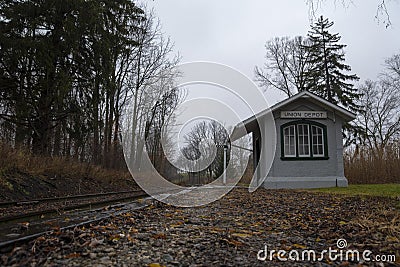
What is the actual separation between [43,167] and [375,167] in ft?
53.0

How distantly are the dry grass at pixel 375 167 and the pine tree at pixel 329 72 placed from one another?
13.3 meters

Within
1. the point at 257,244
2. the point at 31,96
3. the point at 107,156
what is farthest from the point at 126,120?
the point at 257,244

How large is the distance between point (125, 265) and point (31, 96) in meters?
14.0

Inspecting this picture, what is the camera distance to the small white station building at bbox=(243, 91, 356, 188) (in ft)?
48.3

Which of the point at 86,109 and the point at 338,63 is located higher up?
the point at 338,63

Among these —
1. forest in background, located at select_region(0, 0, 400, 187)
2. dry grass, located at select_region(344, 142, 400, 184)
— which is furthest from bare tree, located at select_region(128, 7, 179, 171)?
dry grass, located at select_region(344, 142, 400, 184)

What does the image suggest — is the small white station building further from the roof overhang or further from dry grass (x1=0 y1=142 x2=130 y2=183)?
dry grass (x1=0 y1=142 x2=130 y2=183)

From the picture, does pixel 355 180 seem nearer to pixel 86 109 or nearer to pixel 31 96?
pixel 86 109

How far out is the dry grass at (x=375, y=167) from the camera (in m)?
18.3

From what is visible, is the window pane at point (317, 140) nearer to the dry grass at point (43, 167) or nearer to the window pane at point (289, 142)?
the window pane at point (289, 142)

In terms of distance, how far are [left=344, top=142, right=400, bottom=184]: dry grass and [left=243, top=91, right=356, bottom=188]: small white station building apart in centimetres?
439

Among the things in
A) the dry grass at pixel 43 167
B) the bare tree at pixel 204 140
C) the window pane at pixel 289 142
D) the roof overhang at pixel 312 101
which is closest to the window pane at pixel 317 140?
the window pane at pixel 289 142

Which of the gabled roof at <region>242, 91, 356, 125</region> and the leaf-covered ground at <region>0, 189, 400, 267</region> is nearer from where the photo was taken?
the leaf-covered ground at <region>0, 189, 400, 267</region>

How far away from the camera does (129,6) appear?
2225 cm
